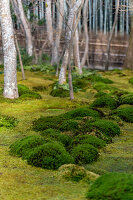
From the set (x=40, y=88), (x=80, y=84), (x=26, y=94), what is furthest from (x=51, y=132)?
(x=80, y=84)

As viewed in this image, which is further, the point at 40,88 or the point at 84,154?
the point at 40,88

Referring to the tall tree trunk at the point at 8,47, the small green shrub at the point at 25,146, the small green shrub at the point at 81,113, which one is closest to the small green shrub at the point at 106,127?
the small green shrub at the point at 81,113

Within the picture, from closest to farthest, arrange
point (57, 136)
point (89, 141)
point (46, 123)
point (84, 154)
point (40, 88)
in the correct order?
point (84, 154)
point (89, 141)
point (57, 136)
point (46, 123)
point (40, 88)

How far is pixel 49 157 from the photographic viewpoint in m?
5.80

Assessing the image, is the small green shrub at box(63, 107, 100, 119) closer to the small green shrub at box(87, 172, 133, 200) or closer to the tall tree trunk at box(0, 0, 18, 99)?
the tall tree trunk at box(0, 0, 18, 99)

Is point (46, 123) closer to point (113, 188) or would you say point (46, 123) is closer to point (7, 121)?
point (7, 121)

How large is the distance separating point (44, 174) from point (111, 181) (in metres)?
1.45

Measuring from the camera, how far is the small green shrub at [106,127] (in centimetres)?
798

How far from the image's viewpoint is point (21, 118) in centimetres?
965

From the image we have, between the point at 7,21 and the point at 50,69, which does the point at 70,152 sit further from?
the point at 50,69

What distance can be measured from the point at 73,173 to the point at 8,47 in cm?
716

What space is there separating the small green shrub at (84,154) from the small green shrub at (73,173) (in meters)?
0.63

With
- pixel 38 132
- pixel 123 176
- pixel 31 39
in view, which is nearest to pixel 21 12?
pixel 31 39

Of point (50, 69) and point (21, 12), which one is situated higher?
point (21, 12)
